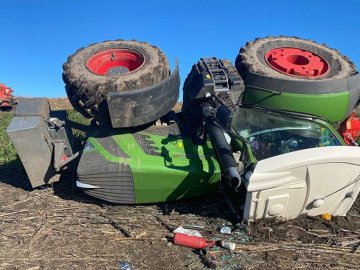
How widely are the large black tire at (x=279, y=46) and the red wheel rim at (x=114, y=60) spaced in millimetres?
1488

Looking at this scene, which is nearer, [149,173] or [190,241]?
[190,241]

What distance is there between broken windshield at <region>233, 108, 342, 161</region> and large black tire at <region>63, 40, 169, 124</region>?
130 centimetres

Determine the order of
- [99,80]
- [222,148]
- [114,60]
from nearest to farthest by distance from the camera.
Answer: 1. [222,148]
2. [99,80]
3. [114,60]

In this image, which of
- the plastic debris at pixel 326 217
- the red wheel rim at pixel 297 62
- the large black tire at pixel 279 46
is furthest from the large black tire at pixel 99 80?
the plastic debris at pixel 326 217

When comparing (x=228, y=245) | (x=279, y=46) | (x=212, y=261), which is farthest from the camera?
(x=279, y=46)

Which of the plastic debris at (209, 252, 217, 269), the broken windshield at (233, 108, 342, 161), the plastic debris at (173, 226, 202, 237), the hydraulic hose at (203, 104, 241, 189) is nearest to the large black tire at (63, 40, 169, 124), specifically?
the hydraulic hose at (203, 104, 241, 189)

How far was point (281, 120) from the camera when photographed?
18.0 feet

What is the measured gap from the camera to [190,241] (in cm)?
475

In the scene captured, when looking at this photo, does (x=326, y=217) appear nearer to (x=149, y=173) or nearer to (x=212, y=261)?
(x=212, y=261)

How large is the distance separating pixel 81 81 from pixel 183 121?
62.3 inches

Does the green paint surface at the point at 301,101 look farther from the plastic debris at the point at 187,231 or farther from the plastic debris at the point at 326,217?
the plastic debris at the point at 187,231

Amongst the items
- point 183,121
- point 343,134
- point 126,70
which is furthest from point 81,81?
point 343,134

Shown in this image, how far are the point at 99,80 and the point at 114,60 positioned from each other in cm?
93

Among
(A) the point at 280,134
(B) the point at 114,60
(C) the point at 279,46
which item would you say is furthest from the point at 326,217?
(B) the point at 114,60
